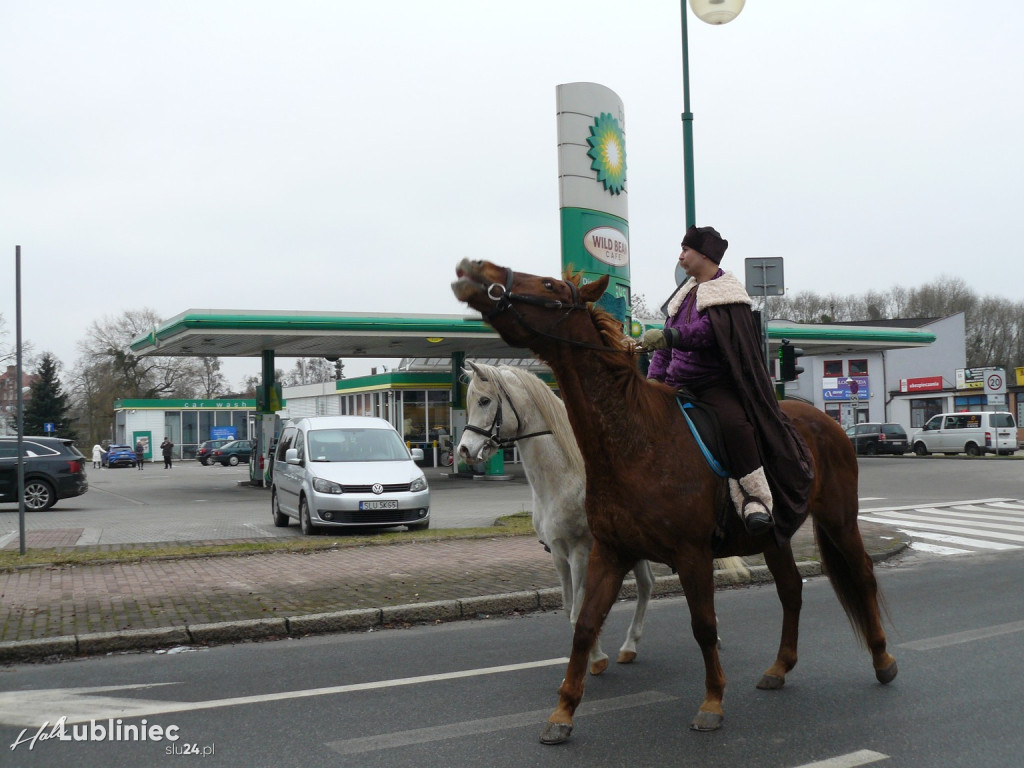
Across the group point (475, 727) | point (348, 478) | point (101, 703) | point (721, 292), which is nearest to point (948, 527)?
point (348, 478)

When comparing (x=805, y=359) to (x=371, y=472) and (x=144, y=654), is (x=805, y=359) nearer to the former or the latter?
(x=371, y=472)

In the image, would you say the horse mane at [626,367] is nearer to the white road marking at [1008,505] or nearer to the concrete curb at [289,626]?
the concrete curb at [289,626]

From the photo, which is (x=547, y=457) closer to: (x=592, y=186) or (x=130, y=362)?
(x=592, y=186)

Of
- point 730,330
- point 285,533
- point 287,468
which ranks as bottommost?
point 285,533

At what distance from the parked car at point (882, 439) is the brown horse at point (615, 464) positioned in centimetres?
4515

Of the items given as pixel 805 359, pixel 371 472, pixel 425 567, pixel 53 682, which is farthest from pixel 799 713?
pixel 805 359

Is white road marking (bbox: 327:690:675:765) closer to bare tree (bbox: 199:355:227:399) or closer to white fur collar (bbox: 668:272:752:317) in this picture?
white fur collar (bbox: 668:272:752:317)

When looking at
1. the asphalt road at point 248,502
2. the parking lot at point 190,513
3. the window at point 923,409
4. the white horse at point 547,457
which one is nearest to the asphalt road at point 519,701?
the white horse at point 547,457

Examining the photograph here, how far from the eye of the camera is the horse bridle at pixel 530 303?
168 inches

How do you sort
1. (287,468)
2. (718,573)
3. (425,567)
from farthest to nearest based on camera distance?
(287,468)
(425,567)
(718,573)

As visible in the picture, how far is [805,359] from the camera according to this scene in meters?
66.8

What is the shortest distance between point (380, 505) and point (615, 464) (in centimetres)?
1042

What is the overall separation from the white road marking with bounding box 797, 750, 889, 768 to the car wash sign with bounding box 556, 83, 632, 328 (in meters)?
10.3

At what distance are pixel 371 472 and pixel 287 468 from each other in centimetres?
212
